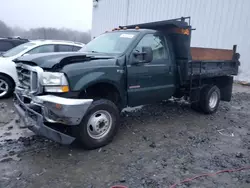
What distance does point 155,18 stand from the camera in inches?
624

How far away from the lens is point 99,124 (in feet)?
12.7

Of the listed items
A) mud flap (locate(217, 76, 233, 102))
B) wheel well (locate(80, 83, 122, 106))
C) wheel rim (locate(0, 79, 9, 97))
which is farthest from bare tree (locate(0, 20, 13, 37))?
wheel well (locate(80, 83, 122, 106))

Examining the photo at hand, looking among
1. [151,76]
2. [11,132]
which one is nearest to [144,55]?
[151,76]

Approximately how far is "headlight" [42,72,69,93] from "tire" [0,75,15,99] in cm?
371

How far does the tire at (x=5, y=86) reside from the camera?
6363 mm

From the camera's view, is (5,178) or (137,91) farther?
(137,91)

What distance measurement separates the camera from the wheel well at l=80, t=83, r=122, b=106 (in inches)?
154

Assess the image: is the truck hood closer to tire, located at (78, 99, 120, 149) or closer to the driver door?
tire, located at (78, 99, 120, 149)

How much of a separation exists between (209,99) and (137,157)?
3236 mm

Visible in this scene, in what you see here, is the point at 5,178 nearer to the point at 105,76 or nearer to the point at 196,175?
the point at 105,76

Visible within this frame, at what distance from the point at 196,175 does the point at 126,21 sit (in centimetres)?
1752

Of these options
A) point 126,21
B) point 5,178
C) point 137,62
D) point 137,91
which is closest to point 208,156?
point 137,91

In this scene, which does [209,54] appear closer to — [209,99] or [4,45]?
[209,99]

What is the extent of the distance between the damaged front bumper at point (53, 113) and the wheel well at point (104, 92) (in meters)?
0.49
